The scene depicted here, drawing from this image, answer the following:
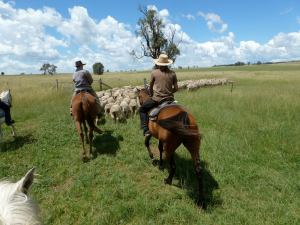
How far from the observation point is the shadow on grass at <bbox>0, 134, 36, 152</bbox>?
10.8 meters

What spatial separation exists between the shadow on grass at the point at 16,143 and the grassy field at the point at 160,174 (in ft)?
0.10

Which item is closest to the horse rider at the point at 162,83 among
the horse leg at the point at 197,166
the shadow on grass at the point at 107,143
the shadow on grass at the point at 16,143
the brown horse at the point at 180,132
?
the brown horse at the point at 180,132

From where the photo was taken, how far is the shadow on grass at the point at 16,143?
1075 cm

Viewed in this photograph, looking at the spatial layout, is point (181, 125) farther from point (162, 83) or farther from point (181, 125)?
point (162, 83)

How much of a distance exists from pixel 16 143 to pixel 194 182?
6.36m

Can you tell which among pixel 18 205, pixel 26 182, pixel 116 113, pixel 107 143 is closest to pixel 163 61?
pixel 107 143

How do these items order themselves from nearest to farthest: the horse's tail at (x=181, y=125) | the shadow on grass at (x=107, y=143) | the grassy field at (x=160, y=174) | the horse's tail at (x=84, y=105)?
1. the grassy field at (x=160, y=174)
2. the horse's tail at (x=181, y=125)
3. the horse's tail at (x=84, y=105)
4. the shadow on grass at (x=107, y=143)

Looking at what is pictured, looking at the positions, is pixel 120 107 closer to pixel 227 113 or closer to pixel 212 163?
pixel 227 113

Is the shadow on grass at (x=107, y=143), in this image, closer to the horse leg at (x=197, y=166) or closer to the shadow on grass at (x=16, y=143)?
the shadow on grass at (x=16, y=143)

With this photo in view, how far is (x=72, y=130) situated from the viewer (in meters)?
12.7

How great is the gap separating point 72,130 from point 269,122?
7160mm

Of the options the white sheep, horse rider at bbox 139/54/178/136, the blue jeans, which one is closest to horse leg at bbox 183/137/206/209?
horse rider at bbox 139/54/178/136

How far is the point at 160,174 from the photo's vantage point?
27.5ft

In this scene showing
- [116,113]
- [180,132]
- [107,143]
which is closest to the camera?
[180,132]
